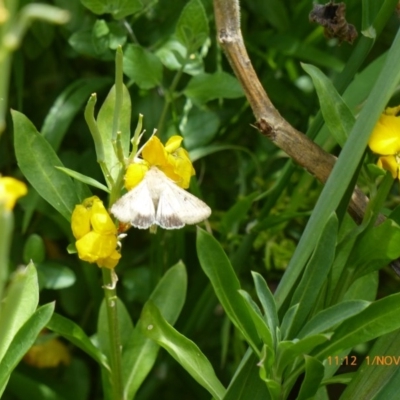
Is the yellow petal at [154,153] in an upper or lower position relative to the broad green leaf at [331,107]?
lower

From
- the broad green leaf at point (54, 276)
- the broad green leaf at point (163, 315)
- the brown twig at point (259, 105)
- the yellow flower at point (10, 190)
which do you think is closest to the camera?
the yellow flower at point (10, 190)

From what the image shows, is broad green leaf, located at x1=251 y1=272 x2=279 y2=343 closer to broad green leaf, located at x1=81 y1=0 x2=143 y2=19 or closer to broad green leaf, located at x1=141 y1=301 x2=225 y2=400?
broad green leaf, located at x1=141 y1=301 x2=225 y2=400

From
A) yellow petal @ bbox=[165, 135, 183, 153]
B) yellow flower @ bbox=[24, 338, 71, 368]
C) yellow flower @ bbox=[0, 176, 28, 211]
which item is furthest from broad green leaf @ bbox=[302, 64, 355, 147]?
yellow flower @ bbox=[24, 338, 71, 368]

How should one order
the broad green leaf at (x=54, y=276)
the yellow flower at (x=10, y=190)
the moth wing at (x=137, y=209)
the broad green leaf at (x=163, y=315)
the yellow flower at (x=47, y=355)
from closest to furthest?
the yellow flower at (x=10, y=190) < the moth wing at (x=137, y=209) < the broad green leaf at (x=163, y=315) < the broad green leaf at (x=54, y=276) < the yellow flower at (x=47, y=355)

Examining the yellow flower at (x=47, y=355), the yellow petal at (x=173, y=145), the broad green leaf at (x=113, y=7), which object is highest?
the broad green leaf at (x=113, y=7)

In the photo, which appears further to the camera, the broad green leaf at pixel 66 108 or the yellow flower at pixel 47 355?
the yellow flower at pixel 47 355

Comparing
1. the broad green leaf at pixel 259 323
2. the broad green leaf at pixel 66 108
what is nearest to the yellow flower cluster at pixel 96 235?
the broad green leaf at pixel 259 323

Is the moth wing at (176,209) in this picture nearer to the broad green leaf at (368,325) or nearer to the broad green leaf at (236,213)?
the broad green leaf at (368,325)
